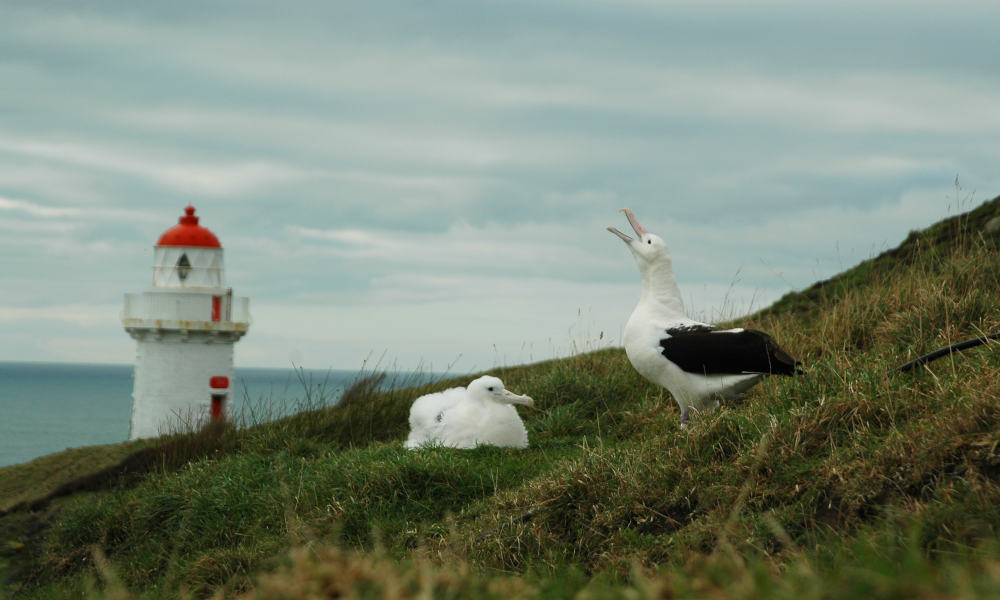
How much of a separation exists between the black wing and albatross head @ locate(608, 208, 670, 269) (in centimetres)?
91

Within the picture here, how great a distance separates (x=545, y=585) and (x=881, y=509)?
2496 millimetres

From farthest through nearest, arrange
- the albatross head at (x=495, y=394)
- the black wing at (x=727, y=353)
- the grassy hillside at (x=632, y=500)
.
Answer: the albatross head at (x=495, y=394) < the black wing at (x=727, y=353) < the grassy hillside at (x=632, y=500)

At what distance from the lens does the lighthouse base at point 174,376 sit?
2644cm

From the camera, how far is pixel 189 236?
28344mm

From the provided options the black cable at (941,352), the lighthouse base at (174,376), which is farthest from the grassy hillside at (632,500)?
the lighthouse base at (174,376)

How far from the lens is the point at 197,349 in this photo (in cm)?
2711

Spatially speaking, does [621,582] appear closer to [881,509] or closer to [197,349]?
[881,509]

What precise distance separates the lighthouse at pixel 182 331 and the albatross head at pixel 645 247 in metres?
20.5

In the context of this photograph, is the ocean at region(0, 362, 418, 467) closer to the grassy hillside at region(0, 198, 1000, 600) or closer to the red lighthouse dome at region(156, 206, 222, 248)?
the grassy hillside at region(0, 198, 1000, 600)

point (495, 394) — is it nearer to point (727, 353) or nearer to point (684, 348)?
point (684, 348)

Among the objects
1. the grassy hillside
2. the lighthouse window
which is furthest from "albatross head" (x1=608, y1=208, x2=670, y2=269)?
the lighthouse window

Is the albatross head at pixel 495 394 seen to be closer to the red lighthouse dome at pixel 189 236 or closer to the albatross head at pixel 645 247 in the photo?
the albatross head at pixel 645 247

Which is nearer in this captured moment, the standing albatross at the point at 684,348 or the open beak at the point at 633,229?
the standing albatross at the point at 684,348

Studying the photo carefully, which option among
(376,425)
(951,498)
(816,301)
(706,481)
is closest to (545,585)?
(951,498)
